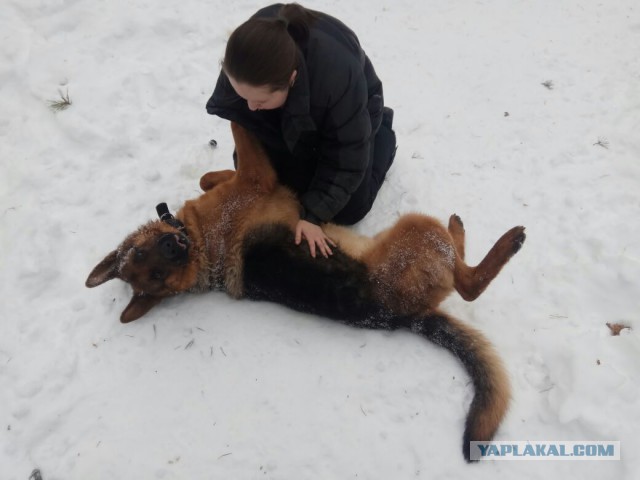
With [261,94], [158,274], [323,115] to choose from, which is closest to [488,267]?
[323,115]

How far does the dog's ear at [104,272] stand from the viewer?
3.45 m

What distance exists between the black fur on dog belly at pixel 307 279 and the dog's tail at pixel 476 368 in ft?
1.14

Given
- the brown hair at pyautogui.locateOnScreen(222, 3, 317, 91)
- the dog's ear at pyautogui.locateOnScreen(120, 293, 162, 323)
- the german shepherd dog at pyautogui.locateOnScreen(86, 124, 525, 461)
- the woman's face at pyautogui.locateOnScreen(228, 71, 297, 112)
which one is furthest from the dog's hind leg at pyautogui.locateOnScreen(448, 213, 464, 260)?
the dog's ear at pyautogui.locateOnScreen(120, 293, 162, 323)

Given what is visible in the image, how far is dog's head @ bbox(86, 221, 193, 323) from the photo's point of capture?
3.50 m

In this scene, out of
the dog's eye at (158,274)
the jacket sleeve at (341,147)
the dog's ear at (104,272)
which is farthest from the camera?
the dog's eye at (158,274)

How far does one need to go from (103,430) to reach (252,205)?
220 cm

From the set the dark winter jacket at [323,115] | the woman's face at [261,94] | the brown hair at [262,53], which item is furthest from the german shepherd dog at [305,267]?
the brown hair at [262,53]

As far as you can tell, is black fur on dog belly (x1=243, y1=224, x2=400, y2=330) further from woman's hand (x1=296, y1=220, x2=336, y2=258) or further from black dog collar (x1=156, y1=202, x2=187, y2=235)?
black dog collar (x1=156, y1=202, x2=187, y2=235)

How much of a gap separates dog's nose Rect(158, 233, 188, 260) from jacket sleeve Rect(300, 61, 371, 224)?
1.11m

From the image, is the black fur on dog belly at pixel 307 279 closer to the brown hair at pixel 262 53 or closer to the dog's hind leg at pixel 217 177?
the dog's hind leg at pixel 217 177

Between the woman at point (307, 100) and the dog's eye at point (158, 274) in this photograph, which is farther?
the dog's eye at point (158, 274)

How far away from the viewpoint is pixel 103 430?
3.30 m
